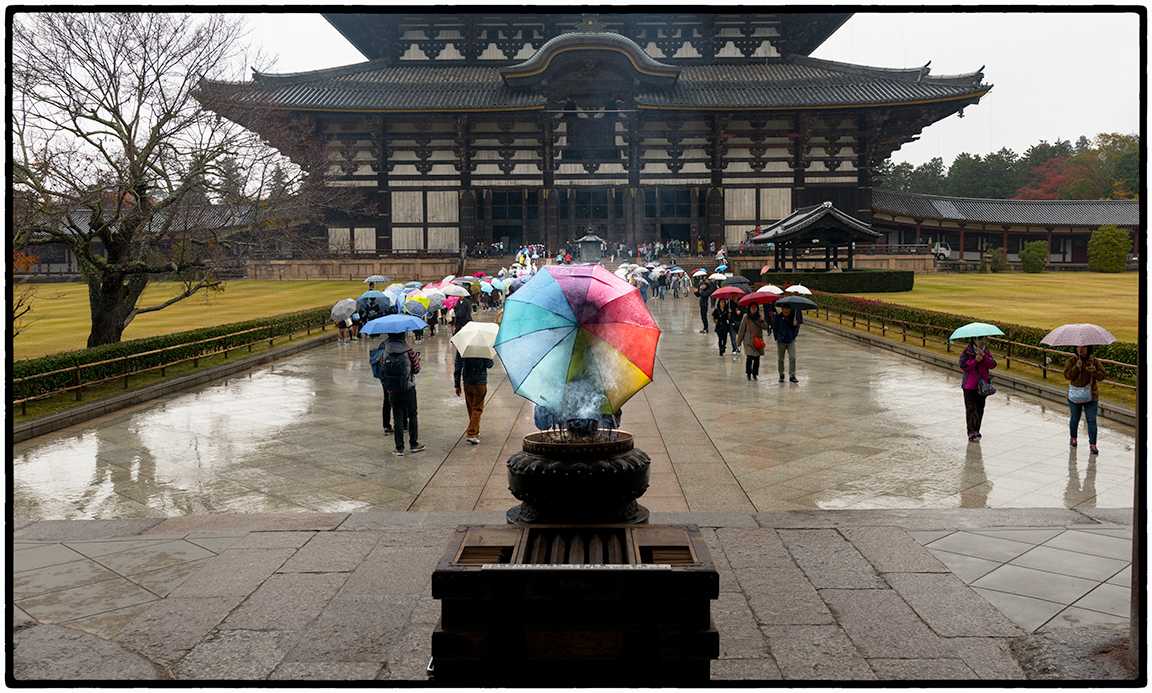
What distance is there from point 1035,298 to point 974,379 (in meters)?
20.7

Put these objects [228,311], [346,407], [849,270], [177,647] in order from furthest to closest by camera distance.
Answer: [849,270] < [228,311] < [346,407] < [177,647]

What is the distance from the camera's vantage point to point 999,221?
44.4 metres

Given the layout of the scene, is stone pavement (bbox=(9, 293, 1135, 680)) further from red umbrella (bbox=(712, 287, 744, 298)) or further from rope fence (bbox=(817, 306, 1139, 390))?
red umbrella (bbox=(712, 287, 744, 298))

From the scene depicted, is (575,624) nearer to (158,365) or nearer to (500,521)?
(500,521)

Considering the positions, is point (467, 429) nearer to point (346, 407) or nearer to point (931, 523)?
→ point (346, 407)

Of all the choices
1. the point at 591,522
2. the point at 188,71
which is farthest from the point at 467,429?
the point at 188,71

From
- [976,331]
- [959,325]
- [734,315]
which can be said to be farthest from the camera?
[959,325]

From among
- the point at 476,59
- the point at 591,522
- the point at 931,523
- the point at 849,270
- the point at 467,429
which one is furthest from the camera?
the point at 476,59

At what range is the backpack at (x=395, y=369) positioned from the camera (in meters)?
8.92

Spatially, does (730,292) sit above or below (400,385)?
above

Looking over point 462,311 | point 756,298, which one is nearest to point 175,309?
point 462,311

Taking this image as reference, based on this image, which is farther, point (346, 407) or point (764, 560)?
point (346, 407)

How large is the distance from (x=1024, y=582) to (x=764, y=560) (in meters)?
1.65

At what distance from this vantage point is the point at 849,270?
107 feet
